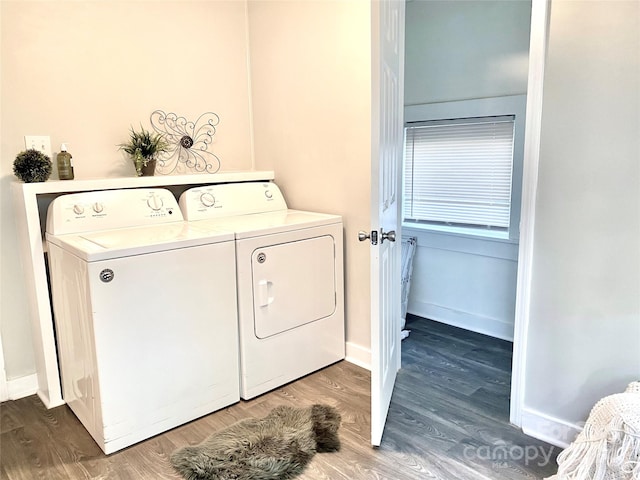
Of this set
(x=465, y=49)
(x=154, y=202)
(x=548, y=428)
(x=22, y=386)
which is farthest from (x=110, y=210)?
(x=465, y=49)

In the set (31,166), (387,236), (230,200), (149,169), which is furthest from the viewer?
(230,200)

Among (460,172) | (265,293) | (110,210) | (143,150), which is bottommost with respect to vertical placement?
(265,293)

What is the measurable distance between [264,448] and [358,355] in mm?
978

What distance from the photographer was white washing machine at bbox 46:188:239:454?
190 centimetres

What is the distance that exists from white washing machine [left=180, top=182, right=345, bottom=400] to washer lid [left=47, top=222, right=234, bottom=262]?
0.15 metres

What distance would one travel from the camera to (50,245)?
2205 millimetres

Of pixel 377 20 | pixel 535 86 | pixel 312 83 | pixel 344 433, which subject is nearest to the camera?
pixel 377 20

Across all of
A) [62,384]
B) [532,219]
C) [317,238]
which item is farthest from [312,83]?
[62,384]

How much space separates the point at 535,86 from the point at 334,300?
150 centimetres

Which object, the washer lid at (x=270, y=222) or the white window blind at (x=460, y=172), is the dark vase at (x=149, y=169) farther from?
the white window blind at (x=460, y=172)

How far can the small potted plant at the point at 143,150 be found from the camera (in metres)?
2.62

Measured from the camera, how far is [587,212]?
1.79 m

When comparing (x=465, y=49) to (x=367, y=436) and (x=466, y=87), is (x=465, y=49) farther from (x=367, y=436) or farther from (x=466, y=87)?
(x=367, y=436)

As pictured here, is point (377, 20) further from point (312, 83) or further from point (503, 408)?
point (503, 408)
